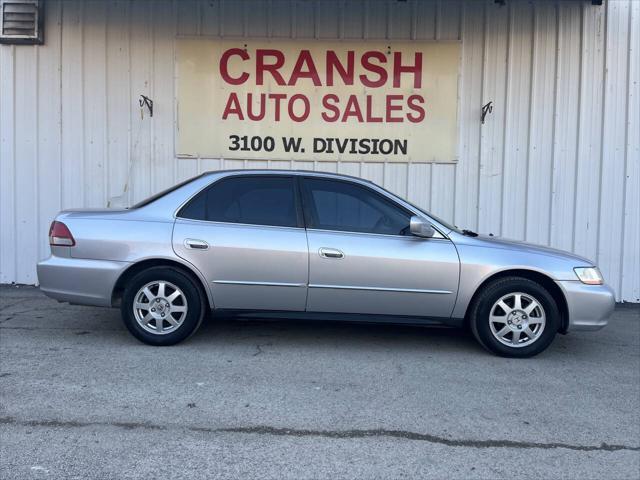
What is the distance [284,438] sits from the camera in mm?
4039

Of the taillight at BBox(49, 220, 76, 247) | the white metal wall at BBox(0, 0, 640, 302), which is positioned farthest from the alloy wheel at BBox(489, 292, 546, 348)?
the taillight at BBox(49, 220, 76, 247)

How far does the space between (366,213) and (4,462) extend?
11.5 ft

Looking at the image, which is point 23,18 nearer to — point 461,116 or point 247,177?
point 247,177

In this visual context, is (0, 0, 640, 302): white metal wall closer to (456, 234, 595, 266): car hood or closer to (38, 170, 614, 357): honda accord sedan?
(456, 234, 595, 266): car hood

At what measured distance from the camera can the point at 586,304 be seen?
575 cm

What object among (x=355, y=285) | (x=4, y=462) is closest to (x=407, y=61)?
(x=355, y=285)

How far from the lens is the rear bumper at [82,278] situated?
5.76m

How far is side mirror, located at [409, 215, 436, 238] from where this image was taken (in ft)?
18.5

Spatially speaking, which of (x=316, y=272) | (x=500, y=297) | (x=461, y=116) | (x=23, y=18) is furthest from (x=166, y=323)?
(x=23, y=18)

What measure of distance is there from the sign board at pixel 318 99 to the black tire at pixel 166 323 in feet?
11.1

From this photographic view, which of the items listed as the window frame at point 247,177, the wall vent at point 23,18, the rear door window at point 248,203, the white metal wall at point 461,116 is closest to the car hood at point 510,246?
the window frame at point 247,177

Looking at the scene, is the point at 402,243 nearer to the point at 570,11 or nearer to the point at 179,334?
the point at 179,334

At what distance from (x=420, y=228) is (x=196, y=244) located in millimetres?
1991

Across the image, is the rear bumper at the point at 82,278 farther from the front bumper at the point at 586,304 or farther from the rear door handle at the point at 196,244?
the front bumper at the point at 586,304
